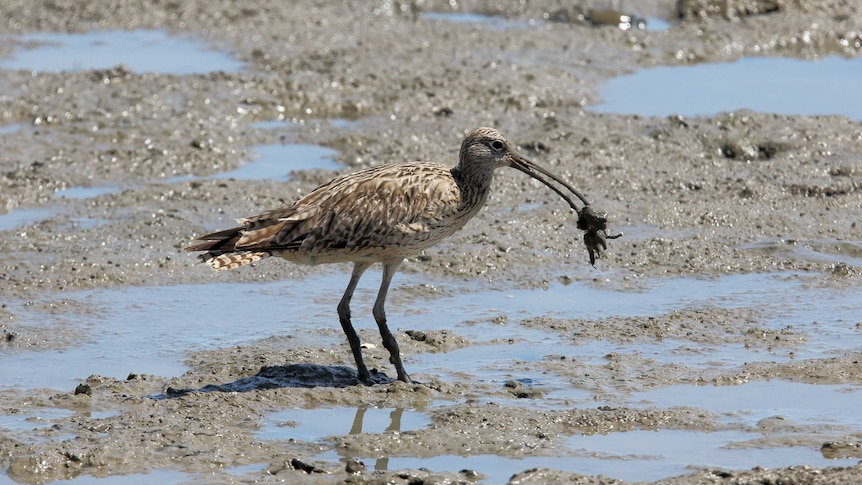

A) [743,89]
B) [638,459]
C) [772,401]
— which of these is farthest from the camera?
[743,89]

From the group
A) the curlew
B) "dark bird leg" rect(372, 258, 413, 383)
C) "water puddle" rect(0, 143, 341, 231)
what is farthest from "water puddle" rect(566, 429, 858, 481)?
"water puddle" rect(0, 143, 341, 231)

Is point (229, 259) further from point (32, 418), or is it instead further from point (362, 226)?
point (32, 418)

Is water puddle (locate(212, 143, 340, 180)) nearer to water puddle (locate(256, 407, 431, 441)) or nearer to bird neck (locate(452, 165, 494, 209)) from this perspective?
bird neck (locate(452, 165, 494, 209))

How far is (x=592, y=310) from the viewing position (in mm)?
8742

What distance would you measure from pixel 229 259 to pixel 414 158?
4.55 meters

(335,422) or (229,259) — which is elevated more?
(229,259)

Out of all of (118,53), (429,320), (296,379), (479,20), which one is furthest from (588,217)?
(479,20)

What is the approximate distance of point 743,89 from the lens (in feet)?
45.8

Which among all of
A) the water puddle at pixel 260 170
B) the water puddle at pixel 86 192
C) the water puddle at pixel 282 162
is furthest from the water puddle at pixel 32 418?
the water puddle at pixel 282 162

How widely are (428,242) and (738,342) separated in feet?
6.56

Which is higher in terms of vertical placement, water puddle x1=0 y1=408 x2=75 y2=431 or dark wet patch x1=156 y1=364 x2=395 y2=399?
dark wet patch x1=156 y1=364 x2=395 y2=399

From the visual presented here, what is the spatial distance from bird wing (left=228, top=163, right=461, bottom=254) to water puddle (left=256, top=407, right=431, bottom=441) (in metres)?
0.99

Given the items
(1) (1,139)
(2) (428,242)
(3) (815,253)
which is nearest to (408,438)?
(2) (428,242)

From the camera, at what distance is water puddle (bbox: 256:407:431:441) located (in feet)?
21.9
